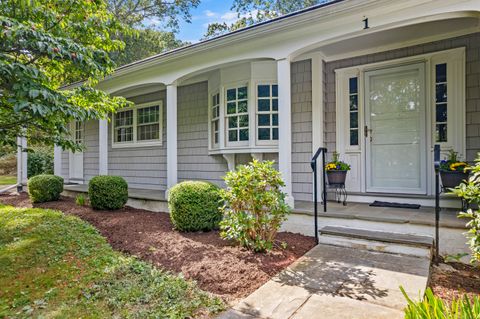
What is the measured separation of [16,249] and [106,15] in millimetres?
3471

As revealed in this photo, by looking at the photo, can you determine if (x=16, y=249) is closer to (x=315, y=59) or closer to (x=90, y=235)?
(x=90, y=235)

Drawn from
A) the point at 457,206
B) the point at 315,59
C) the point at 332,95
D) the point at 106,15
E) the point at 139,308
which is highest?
the point at 106,15

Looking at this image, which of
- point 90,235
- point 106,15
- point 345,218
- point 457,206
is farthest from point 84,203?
point 457,206

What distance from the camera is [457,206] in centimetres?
425

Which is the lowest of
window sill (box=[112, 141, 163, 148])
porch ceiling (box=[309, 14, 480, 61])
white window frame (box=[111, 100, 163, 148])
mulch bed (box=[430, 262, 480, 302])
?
mulch bed (box=[430, 262, 480, 302])

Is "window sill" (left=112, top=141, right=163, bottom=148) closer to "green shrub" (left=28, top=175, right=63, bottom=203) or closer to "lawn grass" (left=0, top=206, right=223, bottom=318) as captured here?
"green shrub" (left=28, top=175, right=63, bottom=203)

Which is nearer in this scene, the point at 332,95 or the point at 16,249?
the point at 16,249

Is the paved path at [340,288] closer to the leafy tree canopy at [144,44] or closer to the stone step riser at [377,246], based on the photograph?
the stone step riser at [377,246]

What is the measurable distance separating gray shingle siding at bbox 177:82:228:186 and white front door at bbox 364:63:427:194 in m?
3.04

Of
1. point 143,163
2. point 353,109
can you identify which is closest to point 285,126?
point 353,109

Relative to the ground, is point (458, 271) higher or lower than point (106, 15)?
lower

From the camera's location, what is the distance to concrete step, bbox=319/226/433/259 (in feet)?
10.8

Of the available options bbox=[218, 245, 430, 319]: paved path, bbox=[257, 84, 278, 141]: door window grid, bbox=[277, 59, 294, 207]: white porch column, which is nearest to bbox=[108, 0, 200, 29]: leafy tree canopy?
bbox=[257, 84, 278, 141]: door window grid

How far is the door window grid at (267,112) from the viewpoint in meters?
5.64
